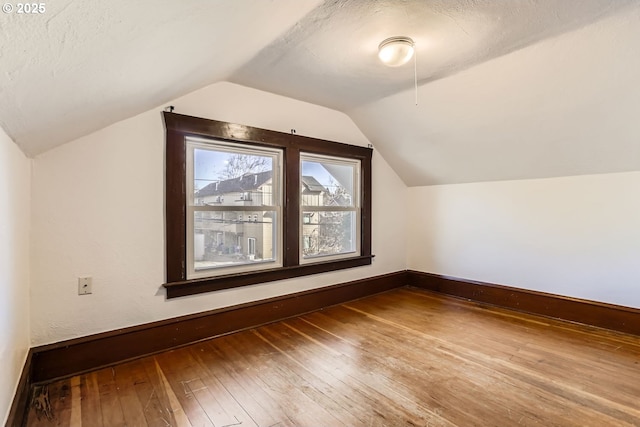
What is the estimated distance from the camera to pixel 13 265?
1.56 metres

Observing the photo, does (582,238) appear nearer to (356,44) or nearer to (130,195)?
(356,44)

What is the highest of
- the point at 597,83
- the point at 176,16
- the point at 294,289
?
the point at 597,83

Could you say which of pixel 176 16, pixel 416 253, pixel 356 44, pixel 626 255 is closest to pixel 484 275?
pixel 416 253

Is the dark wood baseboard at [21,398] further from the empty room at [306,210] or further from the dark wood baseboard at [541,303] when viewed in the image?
the dark wood baseboard at [541,303]

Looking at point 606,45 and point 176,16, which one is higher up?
point 606,45

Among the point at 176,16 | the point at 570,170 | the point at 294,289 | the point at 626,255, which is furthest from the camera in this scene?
the point at 294,289

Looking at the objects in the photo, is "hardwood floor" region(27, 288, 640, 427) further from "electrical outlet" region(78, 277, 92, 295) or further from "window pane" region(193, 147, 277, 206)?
"window pane" region(193, 147, 277, 206)

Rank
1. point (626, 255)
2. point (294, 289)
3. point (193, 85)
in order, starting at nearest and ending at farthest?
1. point (193, 85)
2. point (626, 255)
3. point (294, 289)

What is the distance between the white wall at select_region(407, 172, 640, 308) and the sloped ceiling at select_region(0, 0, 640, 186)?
219 millimetres

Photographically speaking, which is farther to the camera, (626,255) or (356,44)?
(626,255)

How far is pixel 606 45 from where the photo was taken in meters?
1.92

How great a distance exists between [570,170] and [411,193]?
6.06 ft

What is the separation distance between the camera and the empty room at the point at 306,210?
1.57m

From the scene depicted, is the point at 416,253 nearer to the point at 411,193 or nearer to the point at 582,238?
the point at 411,193
